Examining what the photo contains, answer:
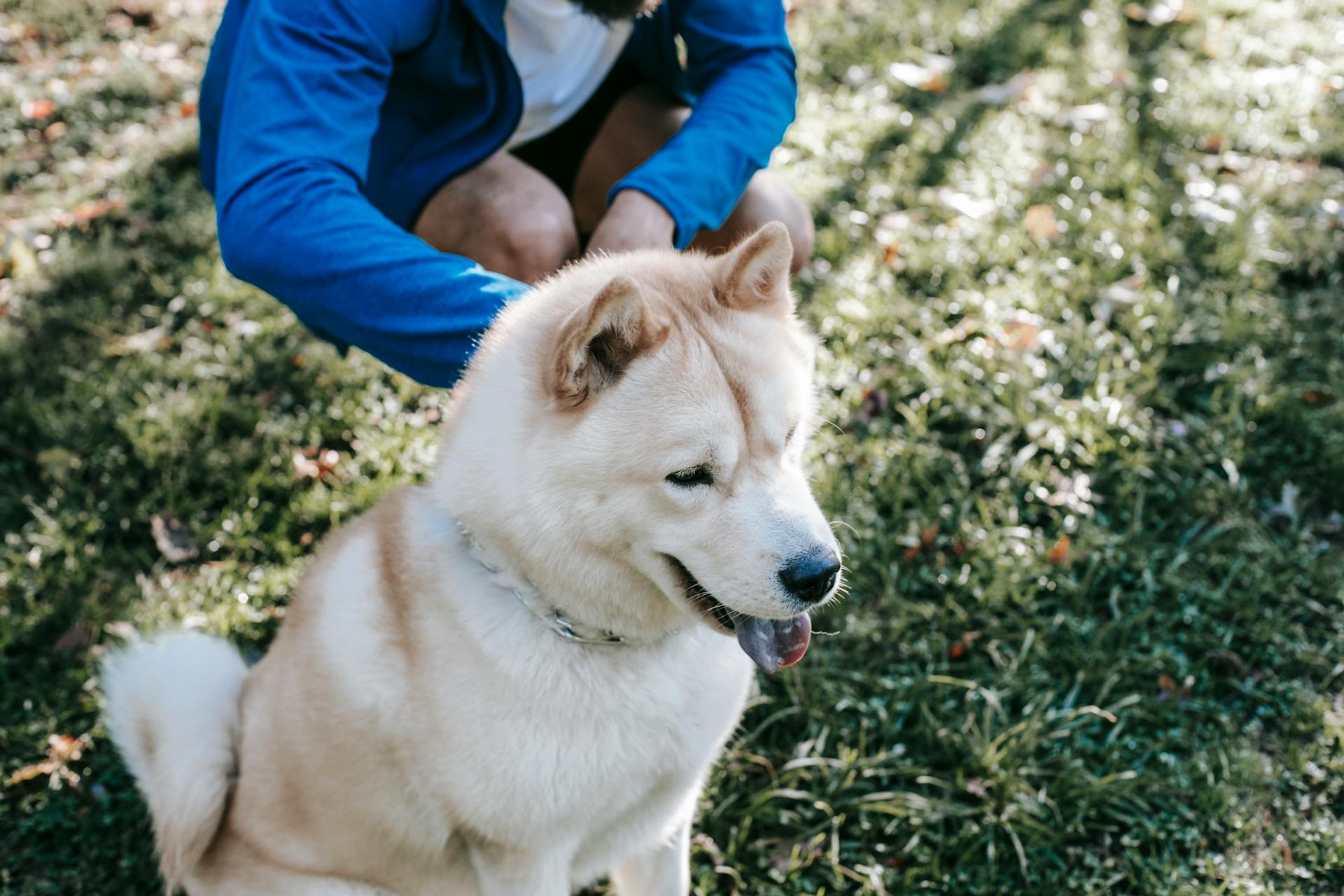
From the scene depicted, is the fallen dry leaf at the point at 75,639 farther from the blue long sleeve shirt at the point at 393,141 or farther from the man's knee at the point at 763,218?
the man's knee at the point at 763,218

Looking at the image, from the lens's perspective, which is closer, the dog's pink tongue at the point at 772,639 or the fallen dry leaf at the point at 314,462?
the dog's pink tongue at the point at 772,639

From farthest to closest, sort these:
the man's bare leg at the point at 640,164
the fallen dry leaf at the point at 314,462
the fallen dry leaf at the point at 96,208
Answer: the fallen dry leaf at the point at 96,208 → the fallen dry leaf at the point at 314,462 → the man's bare leg at the point at 640,164

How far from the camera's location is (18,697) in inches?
105

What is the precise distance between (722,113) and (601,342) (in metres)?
1.22

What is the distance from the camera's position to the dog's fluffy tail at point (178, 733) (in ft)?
6.53

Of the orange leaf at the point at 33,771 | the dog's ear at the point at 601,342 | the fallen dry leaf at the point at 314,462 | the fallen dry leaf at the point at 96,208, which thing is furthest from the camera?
the fallen dry leaf at the point at 96,208

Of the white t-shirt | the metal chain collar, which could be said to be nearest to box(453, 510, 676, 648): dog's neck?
the metal chain collar

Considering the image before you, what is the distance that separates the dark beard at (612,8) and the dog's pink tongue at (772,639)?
149 centimetres

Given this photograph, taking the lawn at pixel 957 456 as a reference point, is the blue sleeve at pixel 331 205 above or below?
above

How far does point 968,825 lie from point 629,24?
7.17ft

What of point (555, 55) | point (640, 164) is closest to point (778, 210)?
point (640, 164)

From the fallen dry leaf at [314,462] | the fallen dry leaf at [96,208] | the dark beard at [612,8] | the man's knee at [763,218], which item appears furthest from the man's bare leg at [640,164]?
the fallen dry leaf at [96,208]

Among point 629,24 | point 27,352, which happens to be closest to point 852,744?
point 629,24

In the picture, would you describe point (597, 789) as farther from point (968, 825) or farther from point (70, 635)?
point (70, 635)
